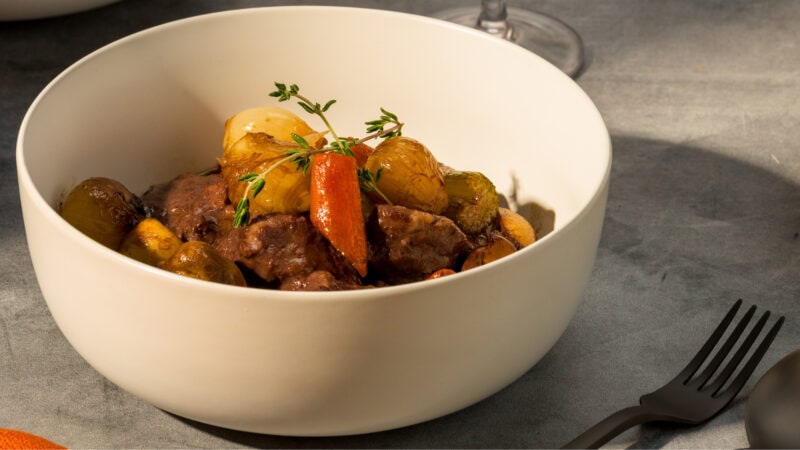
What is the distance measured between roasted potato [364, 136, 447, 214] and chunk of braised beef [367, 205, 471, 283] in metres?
0.03

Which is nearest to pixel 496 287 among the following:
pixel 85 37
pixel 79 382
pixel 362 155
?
pixel 362 155

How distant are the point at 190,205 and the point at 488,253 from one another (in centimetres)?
43

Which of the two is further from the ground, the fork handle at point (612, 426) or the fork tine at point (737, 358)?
the fork handle at point (612, 426)

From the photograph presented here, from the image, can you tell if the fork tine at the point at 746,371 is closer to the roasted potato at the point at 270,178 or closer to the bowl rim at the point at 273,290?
the bowl rim at the point at 273,290

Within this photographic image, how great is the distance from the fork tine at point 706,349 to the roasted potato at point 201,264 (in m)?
0.56

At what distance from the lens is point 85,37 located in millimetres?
2408

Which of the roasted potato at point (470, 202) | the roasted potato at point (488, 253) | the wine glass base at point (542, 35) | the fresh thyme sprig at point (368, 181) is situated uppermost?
the fresh thyme sprig at point (368, 181)

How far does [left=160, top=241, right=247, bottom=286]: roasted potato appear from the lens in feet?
4.06

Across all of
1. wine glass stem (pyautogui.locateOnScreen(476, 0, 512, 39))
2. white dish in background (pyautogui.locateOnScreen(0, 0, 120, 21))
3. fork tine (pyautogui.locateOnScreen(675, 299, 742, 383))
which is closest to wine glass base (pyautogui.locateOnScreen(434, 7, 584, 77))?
wine glass stem (pyautogui.locateOnScreen(476, 0, 512, 39))

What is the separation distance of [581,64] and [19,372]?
1406 mm

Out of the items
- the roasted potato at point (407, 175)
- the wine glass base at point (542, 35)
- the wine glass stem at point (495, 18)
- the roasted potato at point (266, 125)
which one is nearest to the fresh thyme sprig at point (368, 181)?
the roasted potato at point (407, 175)

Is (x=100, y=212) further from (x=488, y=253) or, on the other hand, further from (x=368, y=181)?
(x=488, y=253)

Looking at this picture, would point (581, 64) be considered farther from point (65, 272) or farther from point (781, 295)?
point (65, 272)

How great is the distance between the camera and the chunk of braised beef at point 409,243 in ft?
4.39
